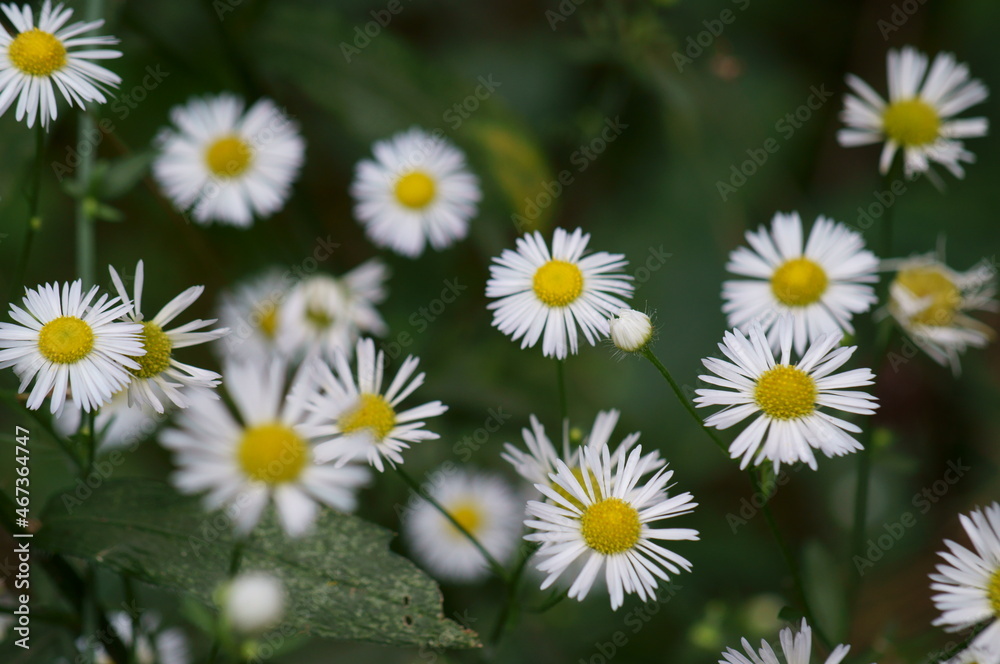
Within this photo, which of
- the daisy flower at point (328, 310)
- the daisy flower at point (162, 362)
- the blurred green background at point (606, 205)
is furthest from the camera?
the blurred green background at point (606, 205)

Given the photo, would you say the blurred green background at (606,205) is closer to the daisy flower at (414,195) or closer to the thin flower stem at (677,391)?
the daisy flower at (414,195)

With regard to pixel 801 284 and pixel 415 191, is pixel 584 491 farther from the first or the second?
pixel 415 191

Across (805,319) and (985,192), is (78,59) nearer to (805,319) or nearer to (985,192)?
(805,319)

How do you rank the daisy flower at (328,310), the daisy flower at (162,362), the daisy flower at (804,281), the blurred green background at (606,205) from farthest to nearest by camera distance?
the blurred green background at (606,205)
the daisy flower at (328,310)
the daisy flower at (804,281)
the daisy flower at (162,362)

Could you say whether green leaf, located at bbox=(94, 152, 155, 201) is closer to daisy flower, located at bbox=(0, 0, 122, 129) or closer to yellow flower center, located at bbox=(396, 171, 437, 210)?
daisy flower, located at bbox=(0, 0, 122, 129)

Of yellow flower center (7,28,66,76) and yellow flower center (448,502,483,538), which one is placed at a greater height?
yellow flower center (7,28,66,76)

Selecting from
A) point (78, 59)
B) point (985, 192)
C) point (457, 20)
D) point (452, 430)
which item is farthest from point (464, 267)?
point (985, 192)

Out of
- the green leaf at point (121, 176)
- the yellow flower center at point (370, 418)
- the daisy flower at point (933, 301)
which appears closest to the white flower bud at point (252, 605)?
the yellow flower center at point (370, 418)

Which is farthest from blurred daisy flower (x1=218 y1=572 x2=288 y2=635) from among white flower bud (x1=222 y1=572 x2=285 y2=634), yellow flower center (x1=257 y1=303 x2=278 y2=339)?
yellow flower center (x1=257 y1=303 x2=278 y2=339)
